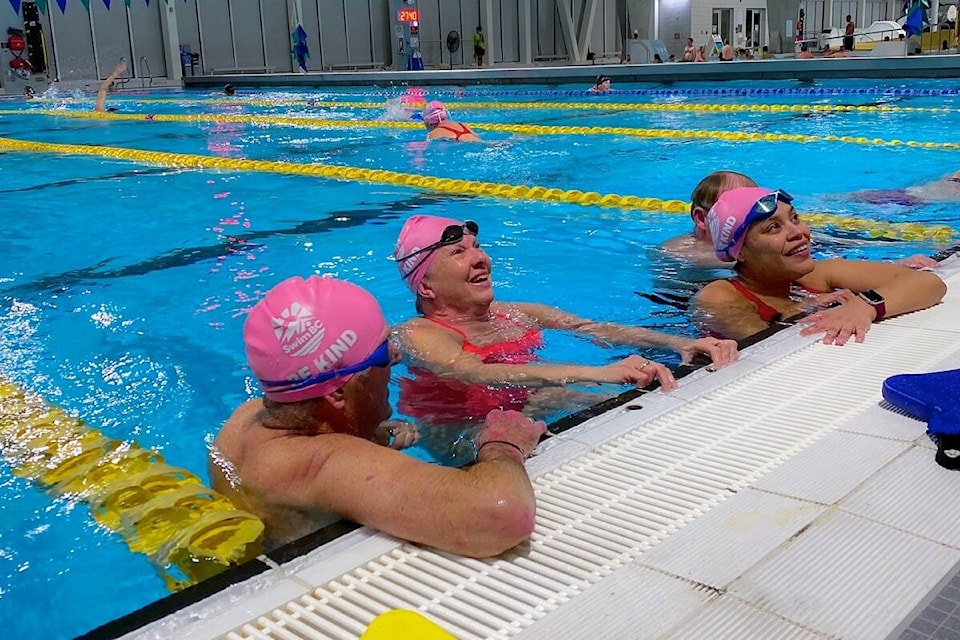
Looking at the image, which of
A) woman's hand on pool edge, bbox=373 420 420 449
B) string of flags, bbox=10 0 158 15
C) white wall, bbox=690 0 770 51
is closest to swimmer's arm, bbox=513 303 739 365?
woman's hand on pool edge, bbox=373 420 420 449

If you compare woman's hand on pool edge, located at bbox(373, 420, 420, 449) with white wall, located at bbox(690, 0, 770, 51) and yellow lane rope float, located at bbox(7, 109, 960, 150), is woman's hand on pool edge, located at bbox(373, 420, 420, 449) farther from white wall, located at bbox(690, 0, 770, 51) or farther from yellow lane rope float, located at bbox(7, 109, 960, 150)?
white wall, located at bbox(690, 0, 770, 51)

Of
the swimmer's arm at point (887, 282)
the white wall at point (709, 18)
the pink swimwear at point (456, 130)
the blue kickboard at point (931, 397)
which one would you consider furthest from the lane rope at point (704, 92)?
the white wall at point (709, 18)

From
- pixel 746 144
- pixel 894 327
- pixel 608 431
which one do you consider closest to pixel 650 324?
pixel 894 327

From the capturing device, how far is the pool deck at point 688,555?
1.67m

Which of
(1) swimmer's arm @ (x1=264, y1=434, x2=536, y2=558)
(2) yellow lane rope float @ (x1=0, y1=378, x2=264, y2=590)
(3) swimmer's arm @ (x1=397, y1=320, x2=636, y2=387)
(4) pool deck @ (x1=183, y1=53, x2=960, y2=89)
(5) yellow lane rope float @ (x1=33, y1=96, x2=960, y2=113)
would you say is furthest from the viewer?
(4) pool deck @ (x1=183, y1=53, x2=960, y2=89)

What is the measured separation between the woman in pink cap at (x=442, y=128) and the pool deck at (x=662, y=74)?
386 inches

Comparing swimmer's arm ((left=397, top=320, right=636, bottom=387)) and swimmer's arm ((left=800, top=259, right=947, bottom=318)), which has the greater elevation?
swimmer's arm ((left=800, top=259, right=947, bottom=318))

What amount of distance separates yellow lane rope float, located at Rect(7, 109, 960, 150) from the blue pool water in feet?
0.90

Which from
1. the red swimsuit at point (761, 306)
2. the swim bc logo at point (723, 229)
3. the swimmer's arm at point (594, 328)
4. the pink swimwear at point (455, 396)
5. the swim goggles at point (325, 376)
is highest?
the swim bc logo at point (723, 229)

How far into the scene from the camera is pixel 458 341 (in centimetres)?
359

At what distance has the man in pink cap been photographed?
1932mm

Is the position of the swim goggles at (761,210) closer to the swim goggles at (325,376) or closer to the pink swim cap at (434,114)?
the swim goggles at (325,376)

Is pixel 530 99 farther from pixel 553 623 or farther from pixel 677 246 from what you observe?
pixel 553 623

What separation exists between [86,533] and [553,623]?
1.98m
